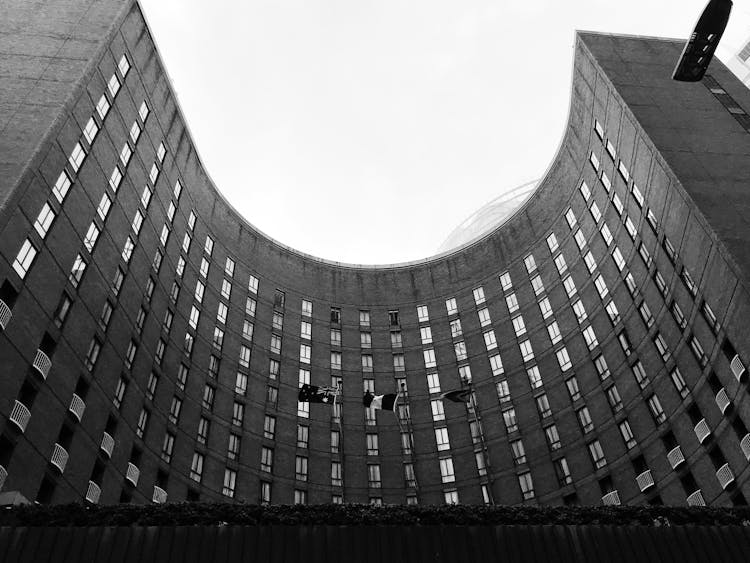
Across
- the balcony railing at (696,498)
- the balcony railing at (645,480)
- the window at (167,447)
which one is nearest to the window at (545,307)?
the balcony railing at (645,480)

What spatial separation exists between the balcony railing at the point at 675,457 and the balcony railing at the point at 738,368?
24.8ft

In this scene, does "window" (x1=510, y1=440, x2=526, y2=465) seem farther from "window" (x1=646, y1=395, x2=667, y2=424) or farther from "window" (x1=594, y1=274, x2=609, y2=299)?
"window" (x1=594, y1=274, x2=609, y2=299)

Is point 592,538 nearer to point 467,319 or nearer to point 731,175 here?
point 731,175

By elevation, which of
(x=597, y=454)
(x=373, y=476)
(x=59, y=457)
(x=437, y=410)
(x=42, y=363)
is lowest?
(x=59, y=457)

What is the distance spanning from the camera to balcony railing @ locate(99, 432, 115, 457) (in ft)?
117

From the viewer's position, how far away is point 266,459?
163 ft

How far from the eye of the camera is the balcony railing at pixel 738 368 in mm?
33344

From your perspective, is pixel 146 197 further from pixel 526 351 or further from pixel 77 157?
pixel 526 351

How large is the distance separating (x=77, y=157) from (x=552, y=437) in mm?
38789

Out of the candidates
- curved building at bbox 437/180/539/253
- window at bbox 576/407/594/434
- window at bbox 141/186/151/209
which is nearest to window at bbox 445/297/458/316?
window at bbox 576/407/594/434

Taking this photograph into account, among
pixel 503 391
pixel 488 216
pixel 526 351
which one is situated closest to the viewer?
pixel 503 391

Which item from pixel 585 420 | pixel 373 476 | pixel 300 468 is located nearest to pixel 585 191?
pixel 585 420

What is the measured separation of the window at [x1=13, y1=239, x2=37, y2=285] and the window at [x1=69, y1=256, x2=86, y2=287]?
3242 millimetres

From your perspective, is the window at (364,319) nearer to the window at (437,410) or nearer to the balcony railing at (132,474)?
the window at (437,410)
